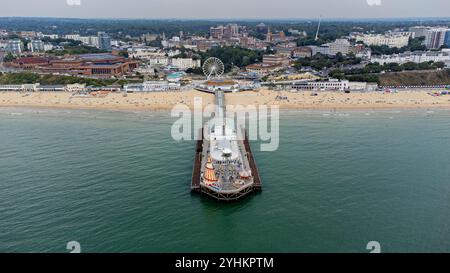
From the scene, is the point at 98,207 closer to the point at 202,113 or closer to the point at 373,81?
the point at 202,113

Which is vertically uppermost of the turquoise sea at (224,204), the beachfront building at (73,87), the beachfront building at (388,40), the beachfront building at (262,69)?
the beachfront building at (388,40)

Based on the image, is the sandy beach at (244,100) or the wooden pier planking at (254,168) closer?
the wooden pier planking at (254,168)

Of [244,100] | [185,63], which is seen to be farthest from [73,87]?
[244,100]

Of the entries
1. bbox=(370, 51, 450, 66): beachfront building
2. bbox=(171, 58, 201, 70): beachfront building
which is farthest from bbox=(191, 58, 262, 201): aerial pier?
bbox=(370, 51, 450, 66): beachfront building

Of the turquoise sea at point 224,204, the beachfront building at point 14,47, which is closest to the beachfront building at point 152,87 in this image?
the turquoise sea at point 224,204

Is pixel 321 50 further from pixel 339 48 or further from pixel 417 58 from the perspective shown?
pixel 417 58

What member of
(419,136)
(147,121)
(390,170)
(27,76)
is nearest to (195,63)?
(27,76)

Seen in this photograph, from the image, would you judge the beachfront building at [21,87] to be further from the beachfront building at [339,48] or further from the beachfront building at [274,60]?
the beachfront building at [339,48]
